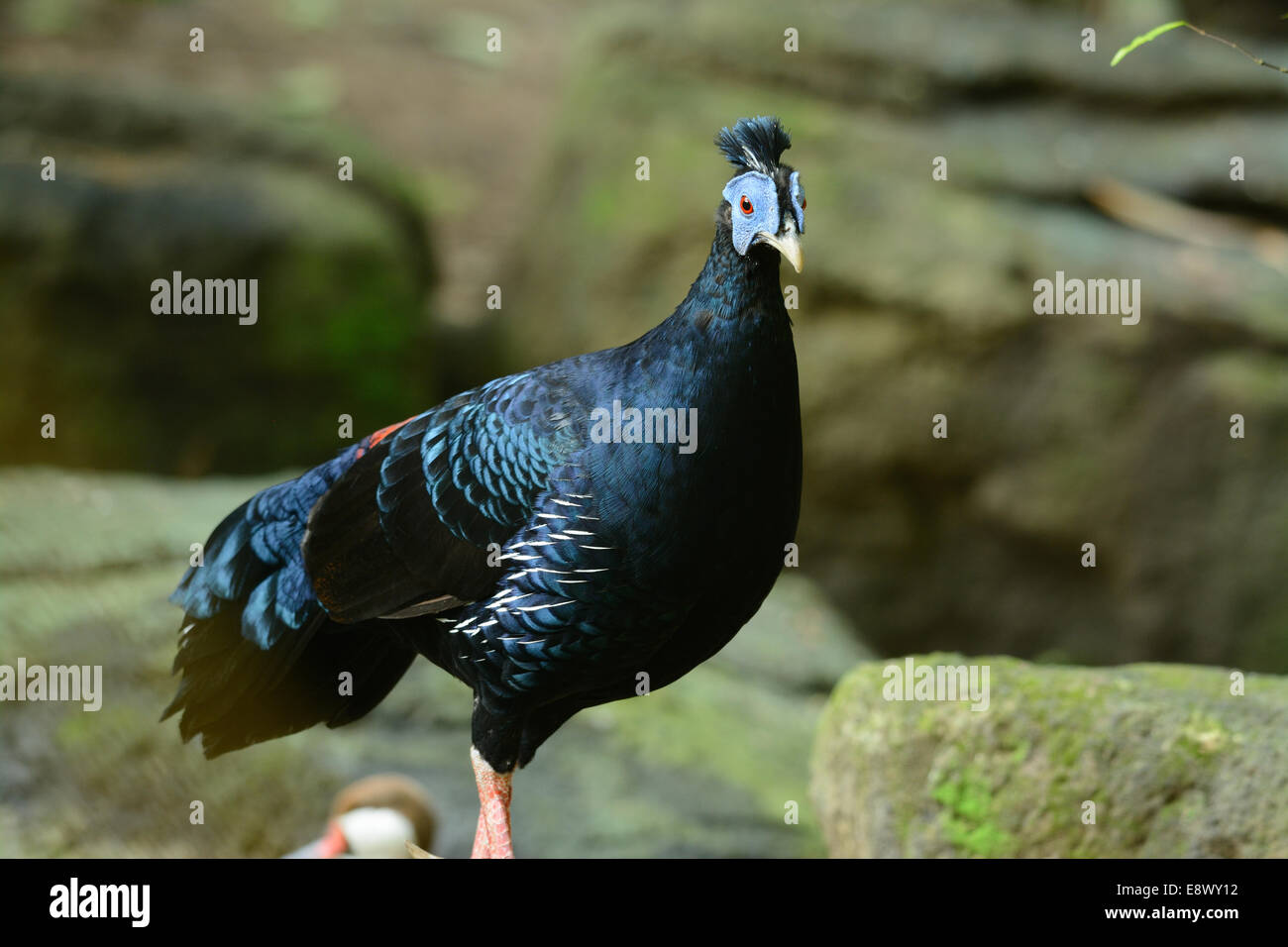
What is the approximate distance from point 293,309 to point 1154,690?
627 centimetres

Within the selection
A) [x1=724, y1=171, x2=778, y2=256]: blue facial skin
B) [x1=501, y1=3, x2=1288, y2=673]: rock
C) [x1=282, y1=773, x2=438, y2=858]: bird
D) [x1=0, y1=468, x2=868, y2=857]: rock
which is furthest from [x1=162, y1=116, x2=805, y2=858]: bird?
[x1=501, y1=3, x2=1288, y2=673]: rock

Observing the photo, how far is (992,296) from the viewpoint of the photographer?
808cm

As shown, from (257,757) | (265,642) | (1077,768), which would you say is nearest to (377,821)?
(257,757)

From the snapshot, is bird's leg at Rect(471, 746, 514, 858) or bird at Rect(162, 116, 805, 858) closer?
bird at Rect(162, 116, 805, 858)

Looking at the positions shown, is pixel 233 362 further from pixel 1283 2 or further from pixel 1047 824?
pixel 1283 2

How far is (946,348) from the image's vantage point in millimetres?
8164

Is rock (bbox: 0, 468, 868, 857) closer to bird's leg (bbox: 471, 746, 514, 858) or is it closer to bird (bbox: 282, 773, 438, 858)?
bird (bbox: 282, 773, 438, 858)

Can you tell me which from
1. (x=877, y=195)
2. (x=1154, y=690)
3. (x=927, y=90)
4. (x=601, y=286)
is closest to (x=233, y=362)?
(x=601, y=286)

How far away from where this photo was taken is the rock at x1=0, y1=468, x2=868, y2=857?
5.94 meters

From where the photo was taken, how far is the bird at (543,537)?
10.6 feet

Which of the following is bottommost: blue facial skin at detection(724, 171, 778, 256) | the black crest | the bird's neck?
the bird's neck

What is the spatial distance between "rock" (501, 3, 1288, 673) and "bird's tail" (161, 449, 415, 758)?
4809 millimetres

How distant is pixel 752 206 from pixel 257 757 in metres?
4.17

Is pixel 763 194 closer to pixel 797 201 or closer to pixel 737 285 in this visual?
pixel 797 201
